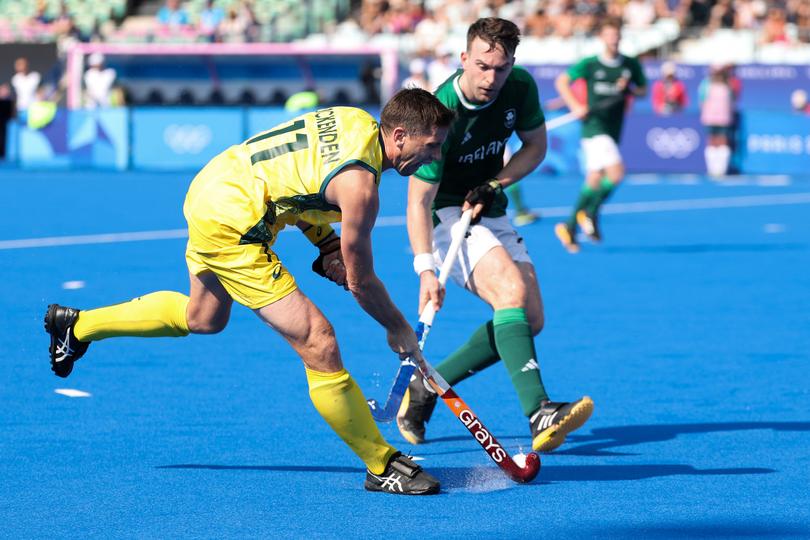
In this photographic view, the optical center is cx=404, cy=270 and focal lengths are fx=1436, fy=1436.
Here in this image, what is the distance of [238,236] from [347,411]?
2.43 feet

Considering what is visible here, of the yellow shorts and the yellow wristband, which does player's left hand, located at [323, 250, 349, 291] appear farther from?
the yellow shorts

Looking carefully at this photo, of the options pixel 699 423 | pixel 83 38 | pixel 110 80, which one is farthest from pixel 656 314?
pixel 83 38

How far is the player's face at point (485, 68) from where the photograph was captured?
594 cm

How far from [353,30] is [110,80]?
5.90 meters

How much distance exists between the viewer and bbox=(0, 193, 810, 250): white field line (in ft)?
46.5

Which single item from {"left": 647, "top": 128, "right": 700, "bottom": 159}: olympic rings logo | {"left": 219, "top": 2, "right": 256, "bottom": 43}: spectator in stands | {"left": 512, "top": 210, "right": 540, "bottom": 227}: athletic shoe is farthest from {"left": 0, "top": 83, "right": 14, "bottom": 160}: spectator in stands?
{"left": 512, "top": 210, "right": 540, "bottom": 227}: athletic shoe

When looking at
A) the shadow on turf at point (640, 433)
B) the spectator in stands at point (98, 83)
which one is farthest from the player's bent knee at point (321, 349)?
the spectator in stands at point (98, 83)

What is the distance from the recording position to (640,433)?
643cm

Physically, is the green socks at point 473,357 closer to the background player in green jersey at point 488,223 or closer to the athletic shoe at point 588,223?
Answer: the background player in green jersey at point 488,223

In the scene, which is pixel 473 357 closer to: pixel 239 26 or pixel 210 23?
pixel 239 26

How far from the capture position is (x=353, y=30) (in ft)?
105

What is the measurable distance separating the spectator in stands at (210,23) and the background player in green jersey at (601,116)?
1914cm

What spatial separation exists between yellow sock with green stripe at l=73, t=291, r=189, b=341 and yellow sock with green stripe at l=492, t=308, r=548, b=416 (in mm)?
1323

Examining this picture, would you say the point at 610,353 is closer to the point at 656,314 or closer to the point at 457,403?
the point at 656,314
